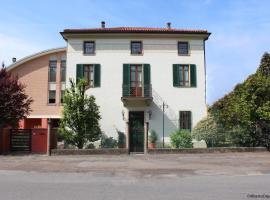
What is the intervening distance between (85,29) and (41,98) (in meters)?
14.2

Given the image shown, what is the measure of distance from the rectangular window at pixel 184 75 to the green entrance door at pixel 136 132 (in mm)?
3732

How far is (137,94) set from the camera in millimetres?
25750

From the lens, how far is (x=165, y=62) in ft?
86.9

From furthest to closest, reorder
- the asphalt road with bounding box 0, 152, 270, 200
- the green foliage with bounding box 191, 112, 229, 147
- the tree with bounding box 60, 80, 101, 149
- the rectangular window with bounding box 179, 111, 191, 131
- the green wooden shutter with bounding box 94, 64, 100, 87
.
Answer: the green wooden shutter with bounding box 94, 64, 100, 87 < the rectangular window with bounding box 179, 111, 191, 131 < the green foliage with bounding box 191, 112, 229, 147 < the tree with bounding box 60, 80, 101, 149 < the asphalt road with bounding box 0, 152, 270, 200

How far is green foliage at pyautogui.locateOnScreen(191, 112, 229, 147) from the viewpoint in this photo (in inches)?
893

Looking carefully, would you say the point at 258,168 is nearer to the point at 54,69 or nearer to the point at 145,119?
the point at 145,119

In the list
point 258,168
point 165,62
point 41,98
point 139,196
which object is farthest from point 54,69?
point 139,196

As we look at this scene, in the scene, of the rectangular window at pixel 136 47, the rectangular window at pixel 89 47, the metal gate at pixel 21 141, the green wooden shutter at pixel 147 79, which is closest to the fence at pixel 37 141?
the metal gate at pixel 21 141

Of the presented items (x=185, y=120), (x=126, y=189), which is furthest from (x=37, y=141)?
(x=126, y=189)

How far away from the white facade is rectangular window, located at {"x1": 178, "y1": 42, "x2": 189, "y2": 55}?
261mm

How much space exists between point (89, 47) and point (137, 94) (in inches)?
192

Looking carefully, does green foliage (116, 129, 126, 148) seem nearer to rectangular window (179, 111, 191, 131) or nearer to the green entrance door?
the green entrance door

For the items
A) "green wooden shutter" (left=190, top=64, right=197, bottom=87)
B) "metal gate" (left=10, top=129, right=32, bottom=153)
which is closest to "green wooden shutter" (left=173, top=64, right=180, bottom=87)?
"green wooden shutter" (left=190, top=64, right=197, bottom=87)

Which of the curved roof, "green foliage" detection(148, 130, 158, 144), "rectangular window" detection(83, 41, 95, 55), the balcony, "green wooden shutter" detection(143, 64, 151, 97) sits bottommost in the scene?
"green foliage" detection(148, 130, 158, 144)
